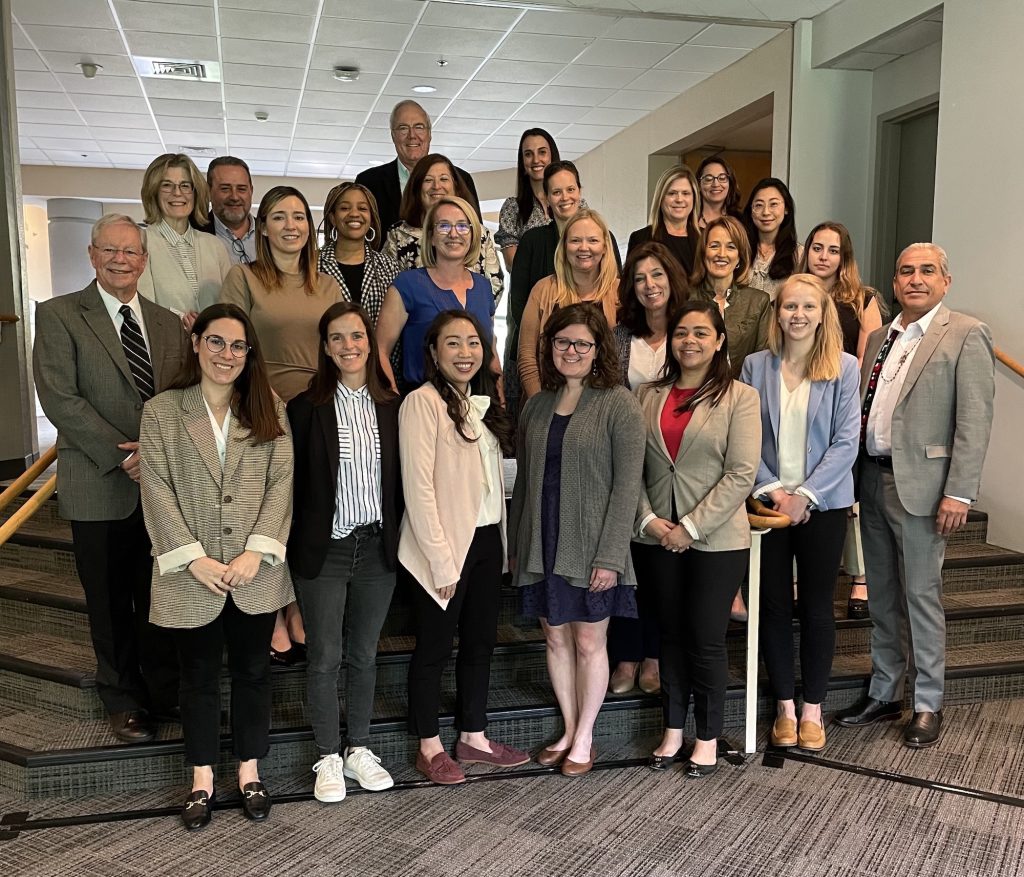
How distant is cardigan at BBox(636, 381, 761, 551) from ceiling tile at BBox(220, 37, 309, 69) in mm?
5259

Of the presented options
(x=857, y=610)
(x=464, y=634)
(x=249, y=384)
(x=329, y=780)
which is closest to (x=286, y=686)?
(x=329, y=780)

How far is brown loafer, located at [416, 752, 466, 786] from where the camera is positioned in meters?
2.98

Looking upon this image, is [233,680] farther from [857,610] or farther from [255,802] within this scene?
[857,610]

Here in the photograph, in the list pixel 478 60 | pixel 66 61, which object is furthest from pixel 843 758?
pixel 66 61

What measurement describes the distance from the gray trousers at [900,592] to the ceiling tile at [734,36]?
4.25 meters

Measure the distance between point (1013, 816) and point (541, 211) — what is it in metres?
2.93

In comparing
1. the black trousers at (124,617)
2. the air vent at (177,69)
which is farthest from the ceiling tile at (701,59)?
the black trousers at (124,617)

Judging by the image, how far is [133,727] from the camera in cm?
300

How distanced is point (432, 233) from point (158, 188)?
102cm


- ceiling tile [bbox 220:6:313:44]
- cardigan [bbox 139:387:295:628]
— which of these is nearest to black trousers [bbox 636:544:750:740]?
cardigan [bbox 139:387:295:628]

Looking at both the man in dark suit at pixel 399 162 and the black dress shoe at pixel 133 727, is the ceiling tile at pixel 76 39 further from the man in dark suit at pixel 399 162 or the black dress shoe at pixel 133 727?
the black dress shoe at pixel 133 727

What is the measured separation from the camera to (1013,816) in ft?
9.30

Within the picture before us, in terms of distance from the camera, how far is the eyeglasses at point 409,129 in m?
4.13

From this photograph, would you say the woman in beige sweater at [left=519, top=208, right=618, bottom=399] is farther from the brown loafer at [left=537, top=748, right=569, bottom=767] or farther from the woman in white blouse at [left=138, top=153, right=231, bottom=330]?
the brown loafer at [left=537, top=748, right=569, bottom=767]
